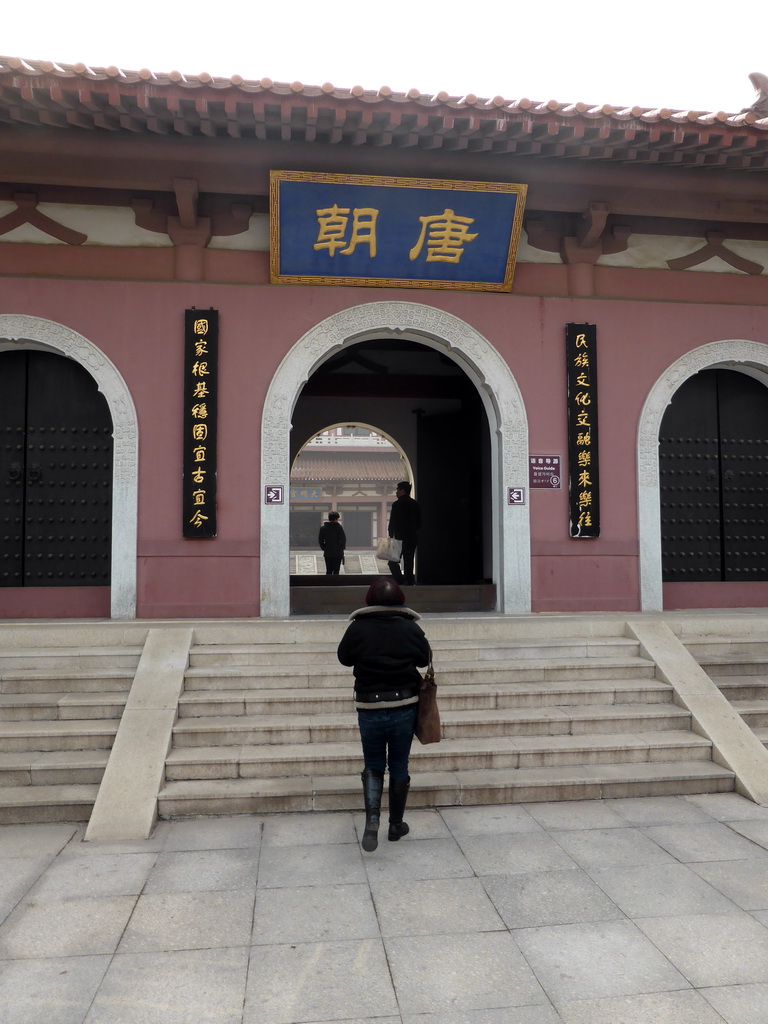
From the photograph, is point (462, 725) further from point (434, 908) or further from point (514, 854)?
point (434, 908)

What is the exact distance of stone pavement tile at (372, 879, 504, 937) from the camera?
2969 mm

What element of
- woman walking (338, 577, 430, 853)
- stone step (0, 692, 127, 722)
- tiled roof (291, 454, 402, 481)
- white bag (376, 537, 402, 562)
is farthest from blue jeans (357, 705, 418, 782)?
tiled roof (291, 454, 402, 481)

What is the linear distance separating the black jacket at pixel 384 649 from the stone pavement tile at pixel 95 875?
1387mm

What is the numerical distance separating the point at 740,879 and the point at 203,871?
2588mm

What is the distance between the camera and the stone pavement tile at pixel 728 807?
421 centimetres

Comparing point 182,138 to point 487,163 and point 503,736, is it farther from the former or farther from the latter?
point 503,736

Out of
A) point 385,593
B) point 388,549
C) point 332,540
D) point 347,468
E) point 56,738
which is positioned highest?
point 347,468

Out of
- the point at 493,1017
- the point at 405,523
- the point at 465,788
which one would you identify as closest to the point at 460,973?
the point at 493,1017

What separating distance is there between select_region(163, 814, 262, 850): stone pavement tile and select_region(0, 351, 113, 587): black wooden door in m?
3.66

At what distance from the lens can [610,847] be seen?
12.4 ft

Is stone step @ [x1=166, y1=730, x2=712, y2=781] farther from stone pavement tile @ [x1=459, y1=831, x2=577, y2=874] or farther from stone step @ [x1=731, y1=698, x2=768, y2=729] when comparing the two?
stone pavement tile @ [x1=459, y1=831, x2=577, y2=874]

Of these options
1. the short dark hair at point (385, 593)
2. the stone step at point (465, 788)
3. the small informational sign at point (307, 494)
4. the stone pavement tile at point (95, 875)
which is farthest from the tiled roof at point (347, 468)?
the stone pavement tile at point (95, 875)

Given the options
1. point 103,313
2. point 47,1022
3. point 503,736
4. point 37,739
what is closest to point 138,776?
point 37,739

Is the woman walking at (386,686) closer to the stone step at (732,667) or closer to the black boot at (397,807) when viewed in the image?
the black boot at (397,807)
